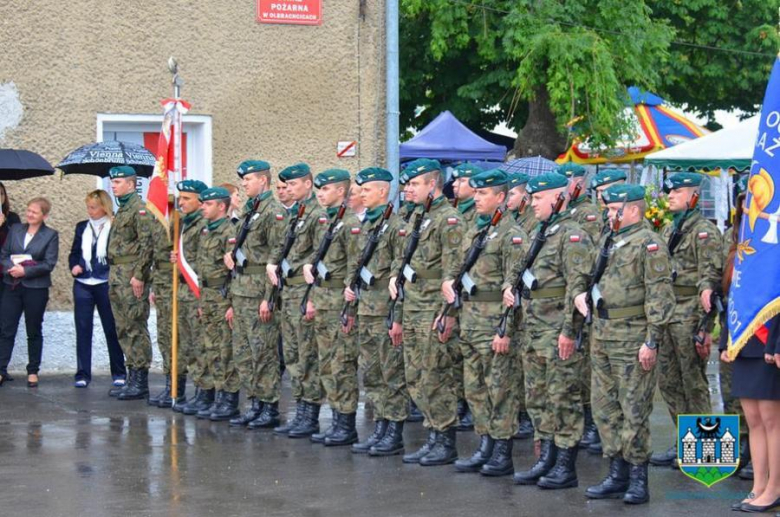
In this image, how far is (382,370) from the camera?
33.0 ft

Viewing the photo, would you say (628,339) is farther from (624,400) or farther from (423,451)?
(423,451)

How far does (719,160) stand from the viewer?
17.8 meters

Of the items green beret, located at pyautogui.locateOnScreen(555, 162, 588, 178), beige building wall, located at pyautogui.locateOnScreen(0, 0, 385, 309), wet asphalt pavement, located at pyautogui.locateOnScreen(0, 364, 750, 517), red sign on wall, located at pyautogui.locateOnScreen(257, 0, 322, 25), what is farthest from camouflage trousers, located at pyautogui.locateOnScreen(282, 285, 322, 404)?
red sign on wall, located at pyautogui.locateOnScreen(257, 0, 322, 25)

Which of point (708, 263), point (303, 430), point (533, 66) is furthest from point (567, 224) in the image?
point (533, 66)

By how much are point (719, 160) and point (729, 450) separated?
1035 centimetres

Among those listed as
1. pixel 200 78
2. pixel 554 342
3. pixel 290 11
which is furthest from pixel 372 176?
pixel 290 11

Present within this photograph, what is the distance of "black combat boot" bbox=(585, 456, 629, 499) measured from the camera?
8.33 meters

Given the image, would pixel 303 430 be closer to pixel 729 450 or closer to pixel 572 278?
pixel 572 278

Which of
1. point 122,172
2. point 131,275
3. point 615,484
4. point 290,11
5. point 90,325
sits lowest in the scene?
point 615,484

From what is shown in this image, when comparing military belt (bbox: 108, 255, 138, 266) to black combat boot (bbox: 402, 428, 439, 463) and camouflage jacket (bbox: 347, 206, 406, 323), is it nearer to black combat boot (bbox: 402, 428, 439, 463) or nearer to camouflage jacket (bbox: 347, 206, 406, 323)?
camouflage jacket (bbox: 347, 206, 406, 323)

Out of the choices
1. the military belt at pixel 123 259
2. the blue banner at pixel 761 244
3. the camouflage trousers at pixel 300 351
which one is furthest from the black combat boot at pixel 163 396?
the blue banner at pixel 761 244

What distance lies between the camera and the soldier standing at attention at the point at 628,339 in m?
8.06

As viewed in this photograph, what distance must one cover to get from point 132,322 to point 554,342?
18.2ft

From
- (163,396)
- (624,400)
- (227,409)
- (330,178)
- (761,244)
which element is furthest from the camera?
(163,396)
